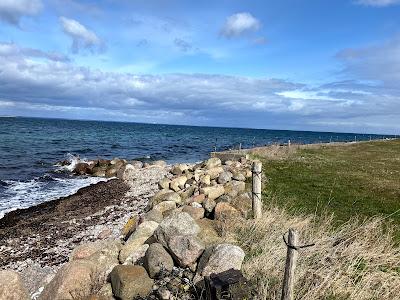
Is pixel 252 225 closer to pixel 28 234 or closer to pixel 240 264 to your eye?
pixel 240 264

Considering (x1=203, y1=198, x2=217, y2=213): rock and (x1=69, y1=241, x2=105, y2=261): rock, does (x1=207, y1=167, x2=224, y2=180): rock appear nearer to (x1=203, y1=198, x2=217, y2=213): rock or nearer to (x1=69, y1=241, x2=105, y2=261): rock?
(x1=203, y1=198, x2=217, y2=213): rock

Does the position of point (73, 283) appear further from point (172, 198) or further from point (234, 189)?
point (234, 189)

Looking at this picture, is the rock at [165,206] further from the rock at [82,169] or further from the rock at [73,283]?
the rock at [82,169]

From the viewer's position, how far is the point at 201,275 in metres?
7.38

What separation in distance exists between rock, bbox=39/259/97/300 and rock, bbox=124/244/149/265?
881mm

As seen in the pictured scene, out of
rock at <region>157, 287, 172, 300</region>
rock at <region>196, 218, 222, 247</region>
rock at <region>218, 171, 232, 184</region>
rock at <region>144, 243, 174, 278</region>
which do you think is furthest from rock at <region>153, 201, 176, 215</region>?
rock at <region>157, 287, 172, 300</region>

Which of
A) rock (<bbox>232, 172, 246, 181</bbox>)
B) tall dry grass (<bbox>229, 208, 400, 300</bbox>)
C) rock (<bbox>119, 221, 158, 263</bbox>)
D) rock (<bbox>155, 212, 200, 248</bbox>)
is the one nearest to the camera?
tall dry grass (<bbox>229, 208, 400, 300</bbox>)

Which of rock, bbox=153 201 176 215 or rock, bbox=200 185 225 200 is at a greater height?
rock, bbox=200 185 225 200

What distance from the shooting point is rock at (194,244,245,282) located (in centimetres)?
720

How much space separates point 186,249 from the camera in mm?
8094

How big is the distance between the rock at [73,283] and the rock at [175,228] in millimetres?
1605

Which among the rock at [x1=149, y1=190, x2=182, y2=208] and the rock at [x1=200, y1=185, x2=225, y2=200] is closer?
the rock at [x1=200, y1=185, x2=225, y2=200]

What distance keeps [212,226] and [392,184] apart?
511 inches

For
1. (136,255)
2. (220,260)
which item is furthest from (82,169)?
(220,260)
